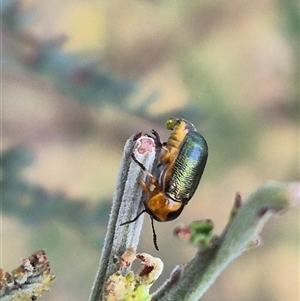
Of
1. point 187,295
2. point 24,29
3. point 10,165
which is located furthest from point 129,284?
point 24,29

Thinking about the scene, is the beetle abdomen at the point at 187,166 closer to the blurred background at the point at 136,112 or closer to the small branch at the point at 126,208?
the small branch at the point at 126,208

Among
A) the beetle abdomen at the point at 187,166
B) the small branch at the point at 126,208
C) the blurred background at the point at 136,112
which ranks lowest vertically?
the small branch at the point at 126,208

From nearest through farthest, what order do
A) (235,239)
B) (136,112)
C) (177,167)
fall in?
(235,239), (177,167), (136,112)

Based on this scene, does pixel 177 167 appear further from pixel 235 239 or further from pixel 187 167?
pixel 235 239

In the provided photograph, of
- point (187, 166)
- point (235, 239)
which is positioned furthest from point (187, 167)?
point (235, 239)

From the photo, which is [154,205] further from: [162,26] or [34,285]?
[162,26]

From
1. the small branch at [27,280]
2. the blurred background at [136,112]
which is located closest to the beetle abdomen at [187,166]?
the small branch at [27,280]

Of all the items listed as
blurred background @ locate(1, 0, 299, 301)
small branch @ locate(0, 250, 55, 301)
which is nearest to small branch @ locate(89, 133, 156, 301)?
small branch @ locate(0, 250, 55, 301)
